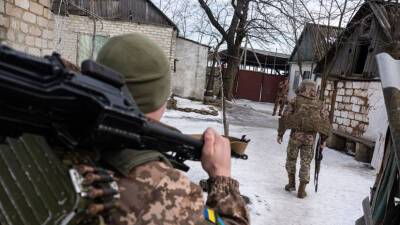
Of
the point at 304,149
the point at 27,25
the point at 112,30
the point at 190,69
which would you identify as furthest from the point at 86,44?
the point at 304,149

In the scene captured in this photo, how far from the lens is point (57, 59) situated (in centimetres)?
86

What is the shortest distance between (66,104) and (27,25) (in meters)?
3.76

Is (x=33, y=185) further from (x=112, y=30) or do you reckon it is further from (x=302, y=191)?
(x=112, y=30)

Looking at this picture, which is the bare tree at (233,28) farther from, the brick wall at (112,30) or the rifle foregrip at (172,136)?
the rifle foregrip at (172,136)

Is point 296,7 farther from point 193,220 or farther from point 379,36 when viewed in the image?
point 193,220

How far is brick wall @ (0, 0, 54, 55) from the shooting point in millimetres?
3814

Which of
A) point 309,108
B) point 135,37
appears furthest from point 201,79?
point 135,37

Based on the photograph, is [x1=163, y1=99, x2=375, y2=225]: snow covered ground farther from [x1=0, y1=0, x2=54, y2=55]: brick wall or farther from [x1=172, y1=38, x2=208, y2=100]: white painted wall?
[x1=172, y1=38, x2=208, y2=100]: white painted wall

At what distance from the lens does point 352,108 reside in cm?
1102

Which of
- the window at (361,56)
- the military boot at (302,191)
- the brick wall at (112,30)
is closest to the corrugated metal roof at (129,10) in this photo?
the brick wall at (112,30)

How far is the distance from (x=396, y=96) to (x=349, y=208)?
3.12 m

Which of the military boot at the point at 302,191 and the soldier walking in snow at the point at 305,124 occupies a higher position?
the soldier walking in snow at the point at 305,124

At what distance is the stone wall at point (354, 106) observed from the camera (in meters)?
10.3

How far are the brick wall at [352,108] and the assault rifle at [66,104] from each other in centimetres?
1023
